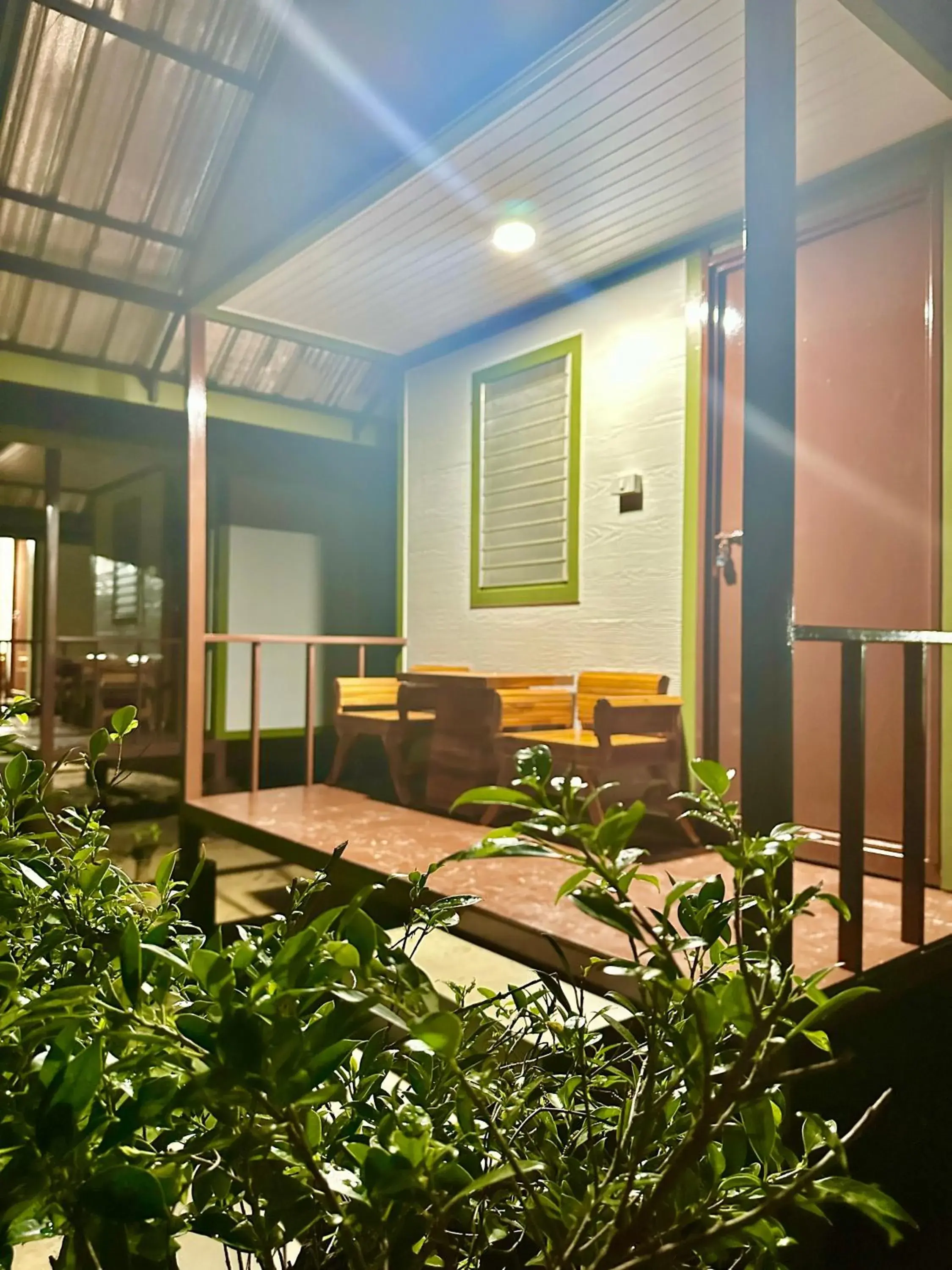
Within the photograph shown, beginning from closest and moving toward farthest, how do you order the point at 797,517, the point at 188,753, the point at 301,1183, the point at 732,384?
the point at 301,1183
the point at 797,517
the point at 732,384
the point at 188,753

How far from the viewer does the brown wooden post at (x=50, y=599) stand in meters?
4.43

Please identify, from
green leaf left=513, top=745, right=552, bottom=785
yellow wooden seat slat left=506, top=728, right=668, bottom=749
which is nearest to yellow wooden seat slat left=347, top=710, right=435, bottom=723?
yellow wooden seat slat left=506, top=728, right=668, bottom=749

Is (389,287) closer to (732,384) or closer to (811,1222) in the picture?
(732,384)

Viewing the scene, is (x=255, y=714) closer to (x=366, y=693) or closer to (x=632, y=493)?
(x=366, y=693)

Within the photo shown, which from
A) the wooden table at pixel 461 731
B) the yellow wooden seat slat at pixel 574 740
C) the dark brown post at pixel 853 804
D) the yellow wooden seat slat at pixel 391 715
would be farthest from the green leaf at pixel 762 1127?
the yellow wooden seat slat at pixel 391 715

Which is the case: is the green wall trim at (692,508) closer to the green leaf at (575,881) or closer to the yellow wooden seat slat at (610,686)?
the yellow wooden seat slat at (610,686)

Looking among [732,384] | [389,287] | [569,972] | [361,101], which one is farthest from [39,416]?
[569,972]

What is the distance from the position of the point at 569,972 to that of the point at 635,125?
3094 millimetres

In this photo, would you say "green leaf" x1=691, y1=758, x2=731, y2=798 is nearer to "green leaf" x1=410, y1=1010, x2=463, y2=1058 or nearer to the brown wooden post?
"green leaf" x1=410, y1=1010, x2=463, y2=1058

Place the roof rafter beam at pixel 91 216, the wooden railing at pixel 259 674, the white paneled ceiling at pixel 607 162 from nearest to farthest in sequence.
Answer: the white paneled ceiling at pixel 607 162, the roof rafter beam at pixel 91 216, the wooden railing at pixel 259 674

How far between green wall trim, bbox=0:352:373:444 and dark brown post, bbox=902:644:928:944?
4069 mm

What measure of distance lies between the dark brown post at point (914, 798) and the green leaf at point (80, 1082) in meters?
2.11

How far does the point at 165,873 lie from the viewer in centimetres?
82

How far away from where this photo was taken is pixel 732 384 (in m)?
3.65
